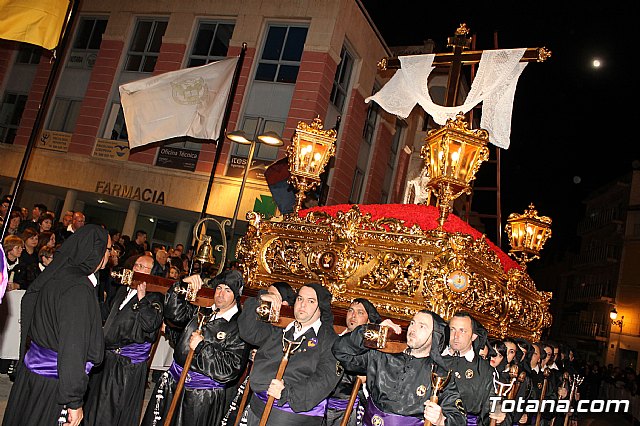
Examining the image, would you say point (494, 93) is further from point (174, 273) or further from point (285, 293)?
point (174, 273)

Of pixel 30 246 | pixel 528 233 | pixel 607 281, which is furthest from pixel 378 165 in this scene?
pixel 607 281

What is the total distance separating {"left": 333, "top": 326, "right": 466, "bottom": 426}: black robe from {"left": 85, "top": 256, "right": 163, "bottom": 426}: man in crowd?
85.7 inches

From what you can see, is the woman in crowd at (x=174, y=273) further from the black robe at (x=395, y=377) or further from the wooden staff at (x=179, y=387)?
the black robe at (x=395, y=377)

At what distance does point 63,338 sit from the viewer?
3803 millimetres

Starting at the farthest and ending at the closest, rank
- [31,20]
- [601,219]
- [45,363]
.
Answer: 1. [601,219]
2. [31,20]
3. [45,363]

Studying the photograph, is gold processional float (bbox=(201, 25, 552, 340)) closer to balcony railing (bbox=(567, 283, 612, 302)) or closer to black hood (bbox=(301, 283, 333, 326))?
black hood (bbox=(301, 283, 333, 326))

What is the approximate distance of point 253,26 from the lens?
55.1 feet

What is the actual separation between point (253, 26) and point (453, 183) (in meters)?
12.4

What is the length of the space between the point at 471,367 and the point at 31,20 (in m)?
5.96

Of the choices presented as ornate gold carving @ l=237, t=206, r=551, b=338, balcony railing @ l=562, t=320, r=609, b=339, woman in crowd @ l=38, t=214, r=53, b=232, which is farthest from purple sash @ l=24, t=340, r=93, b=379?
balcony railing @ l=562, t=320, r=609, b=339

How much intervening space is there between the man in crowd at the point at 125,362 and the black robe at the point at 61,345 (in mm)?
1420

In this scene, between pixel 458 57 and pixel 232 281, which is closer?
pixel 232 281

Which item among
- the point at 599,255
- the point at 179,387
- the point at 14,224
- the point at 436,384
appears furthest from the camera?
the point at 599,255

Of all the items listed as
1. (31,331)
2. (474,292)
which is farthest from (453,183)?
(31,331)
